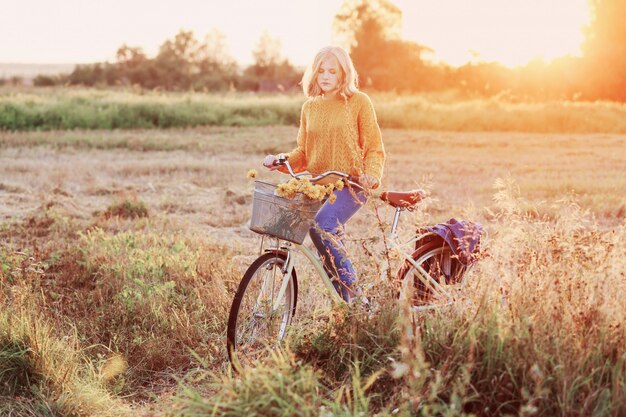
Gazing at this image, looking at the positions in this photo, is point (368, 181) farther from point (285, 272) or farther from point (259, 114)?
point (259, 114)

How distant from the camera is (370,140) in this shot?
16.2 ft

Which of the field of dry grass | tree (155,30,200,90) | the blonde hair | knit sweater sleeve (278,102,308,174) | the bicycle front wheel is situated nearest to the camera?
the field of dry grass

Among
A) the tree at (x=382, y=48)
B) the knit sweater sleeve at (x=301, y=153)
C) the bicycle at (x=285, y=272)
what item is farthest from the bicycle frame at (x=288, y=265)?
the tree at (x=382, y=48)

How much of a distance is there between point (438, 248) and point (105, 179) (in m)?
9.10

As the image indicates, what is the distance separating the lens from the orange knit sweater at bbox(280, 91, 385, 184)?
16.1 feet

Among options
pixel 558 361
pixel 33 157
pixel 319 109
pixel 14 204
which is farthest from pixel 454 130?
pixel 558 361

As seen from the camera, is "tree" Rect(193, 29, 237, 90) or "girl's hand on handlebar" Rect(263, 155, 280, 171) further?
"tree" Rect(193, 29, 237, 90)

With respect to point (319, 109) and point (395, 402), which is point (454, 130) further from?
point (395, 402)

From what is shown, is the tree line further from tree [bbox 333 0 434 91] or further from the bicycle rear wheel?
the bicycle rear wheel

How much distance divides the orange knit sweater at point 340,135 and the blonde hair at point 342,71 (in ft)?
0.22

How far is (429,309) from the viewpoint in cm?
412

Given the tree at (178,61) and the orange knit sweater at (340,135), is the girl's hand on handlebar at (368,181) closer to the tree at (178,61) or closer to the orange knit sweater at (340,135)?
the orange knit sweater at (340,135)

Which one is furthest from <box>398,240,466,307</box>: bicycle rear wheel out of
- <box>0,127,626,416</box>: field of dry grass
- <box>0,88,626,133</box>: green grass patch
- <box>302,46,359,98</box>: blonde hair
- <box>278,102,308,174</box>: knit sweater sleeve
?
<box>0,88,626,133</box>: green grass patch

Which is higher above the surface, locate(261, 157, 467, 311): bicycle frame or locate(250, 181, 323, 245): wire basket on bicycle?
locate(250, 181, 323, 245): wire basket on bicycle
